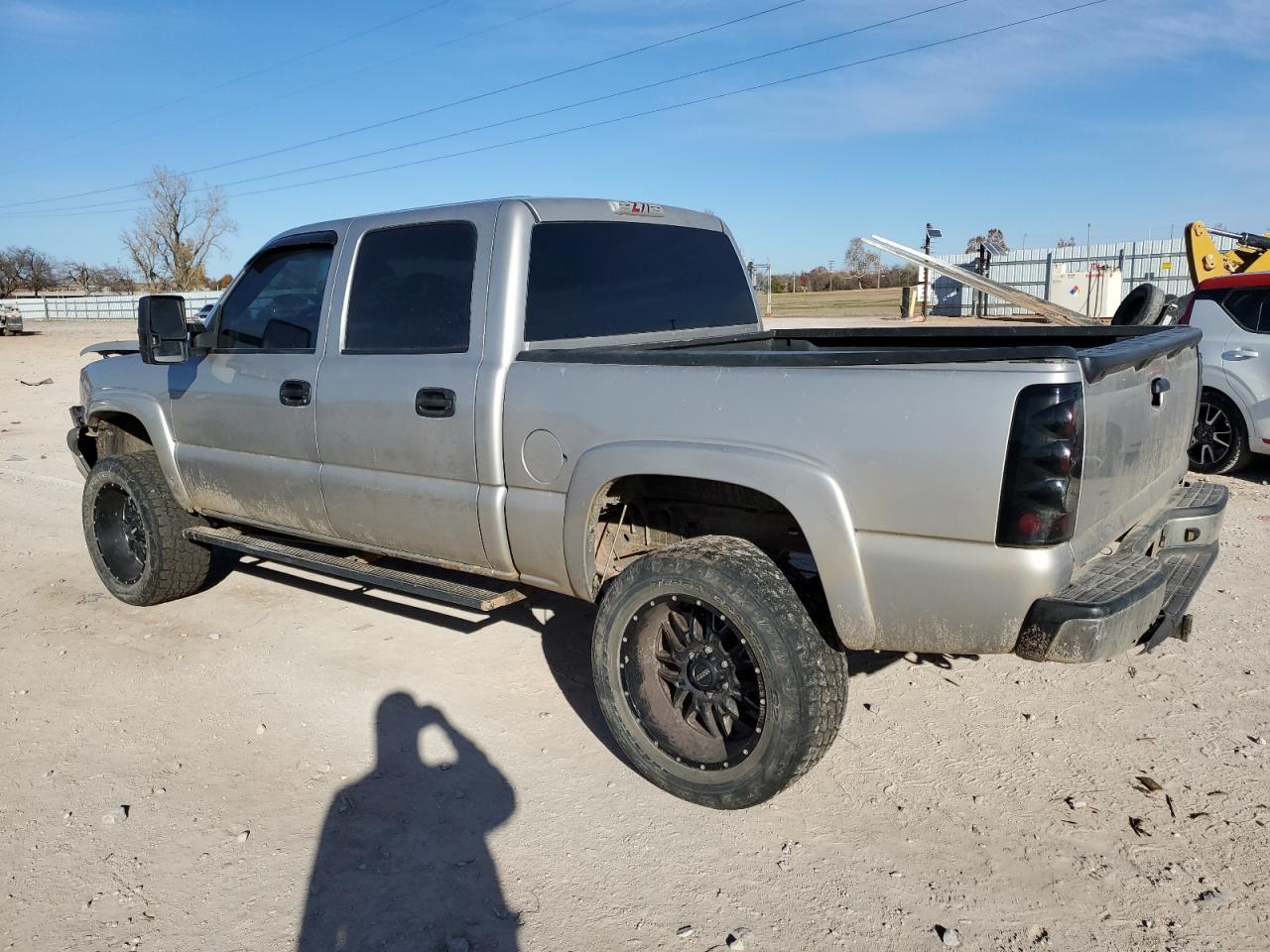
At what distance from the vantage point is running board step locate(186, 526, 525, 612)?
13.2ft

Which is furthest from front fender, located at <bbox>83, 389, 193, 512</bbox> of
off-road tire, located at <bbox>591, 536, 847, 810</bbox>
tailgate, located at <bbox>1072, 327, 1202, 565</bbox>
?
tailgate, located at <bbox>1072, 327, 1202, 565</bbox>

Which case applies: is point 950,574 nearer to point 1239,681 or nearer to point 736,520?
point 736,520

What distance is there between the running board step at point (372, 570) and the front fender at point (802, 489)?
968mm

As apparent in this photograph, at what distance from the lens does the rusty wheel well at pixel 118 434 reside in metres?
5.84

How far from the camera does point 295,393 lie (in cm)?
456

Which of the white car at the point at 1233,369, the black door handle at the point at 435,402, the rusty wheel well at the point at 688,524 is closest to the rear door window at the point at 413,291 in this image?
the black door handle at the point at 435,402

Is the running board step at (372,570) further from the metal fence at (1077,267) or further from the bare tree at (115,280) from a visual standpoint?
the bare tree at (115,280)

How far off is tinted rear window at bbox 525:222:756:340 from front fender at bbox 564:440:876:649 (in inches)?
34.7

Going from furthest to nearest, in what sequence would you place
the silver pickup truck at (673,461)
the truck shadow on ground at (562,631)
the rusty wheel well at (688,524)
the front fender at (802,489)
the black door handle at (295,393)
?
the black door handle at (295,393) < the truck shadow on ground at (562,631) < the rusty wheel well at (688,524) < the front fender at (802,489) < the silver pickup truck at (673,461)

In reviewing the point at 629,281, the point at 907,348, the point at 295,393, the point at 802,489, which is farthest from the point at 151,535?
the point at 907,348

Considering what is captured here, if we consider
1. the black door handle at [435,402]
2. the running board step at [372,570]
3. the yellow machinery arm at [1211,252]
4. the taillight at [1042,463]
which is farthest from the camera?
the yellow machinery arm at [1211,252]

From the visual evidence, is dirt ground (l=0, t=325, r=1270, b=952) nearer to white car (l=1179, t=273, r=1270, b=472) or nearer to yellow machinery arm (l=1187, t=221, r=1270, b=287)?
white car (l=1179, t=273, r=1270, b=472)

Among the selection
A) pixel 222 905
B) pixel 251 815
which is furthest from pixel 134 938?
pixel 251 815

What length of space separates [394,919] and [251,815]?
0.87 metres
